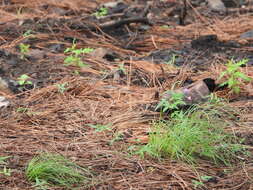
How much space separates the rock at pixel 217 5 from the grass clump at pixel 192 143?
3.40 meters

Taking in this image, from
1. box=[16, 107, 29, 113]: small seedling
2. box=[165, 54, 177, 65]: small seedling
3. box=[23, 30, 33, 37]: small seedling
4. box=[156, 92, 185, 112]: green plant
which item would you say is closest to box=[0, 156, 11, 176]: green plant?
box=[16, 107, 29, 113]: small seedling

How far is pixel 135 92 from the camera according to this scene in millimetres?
3912

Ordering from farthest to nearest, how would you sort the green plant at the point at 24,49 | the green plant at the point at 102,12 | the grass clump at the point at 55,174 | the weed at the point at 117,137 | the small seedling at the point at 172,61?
the green plant at the point at 102,12 < the green plant at the point at 24,49 < the small seedling at the point at 172,61 < the weed at the point at 117,137 < the grass clump at the point at 55,174

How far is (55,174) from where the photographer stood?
2695mm

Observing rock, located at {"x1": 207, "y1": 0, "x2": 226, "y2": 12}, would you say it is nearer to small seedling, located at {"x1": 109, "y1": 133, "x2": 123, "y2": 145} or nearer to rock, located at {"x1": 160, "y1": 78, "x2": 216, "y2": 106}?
rock, located at {"x1": 160, "y1": 78, "x2": 216, "y2": 106}

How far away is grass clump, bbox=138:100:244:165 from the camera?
2.90 meters

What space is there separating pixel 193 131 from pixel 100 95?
1.09 m

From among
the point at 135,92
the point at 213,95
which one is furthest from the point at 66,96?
the point at 213,95

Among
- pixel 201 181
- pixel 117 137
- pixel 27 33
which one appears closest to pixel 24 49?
pixel 27 33

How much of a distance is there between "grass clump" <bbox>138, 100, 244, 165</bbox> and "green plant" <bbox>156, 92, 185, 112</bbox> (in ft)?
0.76

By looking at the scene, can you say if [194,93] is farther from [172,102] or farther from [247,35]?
[247,35]

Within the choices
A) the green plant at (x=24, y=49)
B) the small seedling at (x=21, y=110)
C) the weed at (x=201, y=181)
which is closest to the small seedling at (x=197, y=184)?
the weed at (x=201, y=181)

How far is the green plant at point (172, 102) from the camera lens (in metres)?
3.34

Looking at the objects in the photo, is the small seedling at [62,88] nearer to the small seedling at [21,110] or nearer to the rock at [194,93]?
the small seedling at [21,110]
